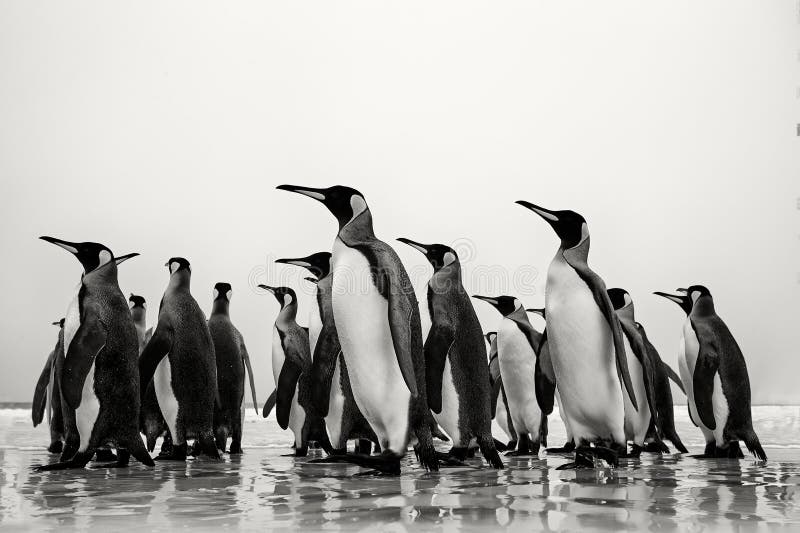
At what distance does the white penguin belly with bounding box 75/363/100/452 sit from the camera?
15.0 ft

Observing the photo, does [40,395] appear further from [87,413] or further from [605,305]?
[605,305]

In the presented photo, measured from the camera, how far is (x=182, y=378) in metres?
5.44

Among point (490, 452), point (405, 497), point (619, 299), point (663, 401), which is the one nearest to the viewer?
point (405, 497)

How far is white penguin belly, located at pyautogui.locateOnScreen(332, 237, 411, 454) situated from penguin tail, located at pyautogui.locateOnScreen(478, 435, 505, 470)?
2.59 ft

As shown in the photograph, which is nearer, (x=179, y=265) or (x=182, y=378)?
(x=182, y=378)

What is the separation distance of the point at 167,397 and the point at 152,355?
12.7 inches

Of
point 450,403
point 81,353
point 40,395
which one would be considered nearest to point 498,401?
point 450,403

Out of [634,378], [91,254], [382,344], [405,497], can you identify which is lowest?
[405,497]

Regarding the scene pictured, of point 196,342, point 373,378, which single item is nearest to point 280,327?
point 196,342

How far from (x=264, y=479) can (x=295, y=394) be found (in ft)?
7.76

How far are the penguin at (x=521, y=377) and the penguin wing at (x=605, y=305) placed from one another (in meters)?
1.63

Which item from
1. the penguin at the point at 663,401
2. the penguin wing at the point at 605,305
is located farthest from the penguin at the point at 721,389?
the penguin wing at the point at 605,305

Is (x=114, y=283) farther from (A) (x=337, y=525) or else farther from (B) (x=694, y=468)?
(B) (x=694, y=468)

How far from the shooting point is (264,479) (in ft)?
13.0
